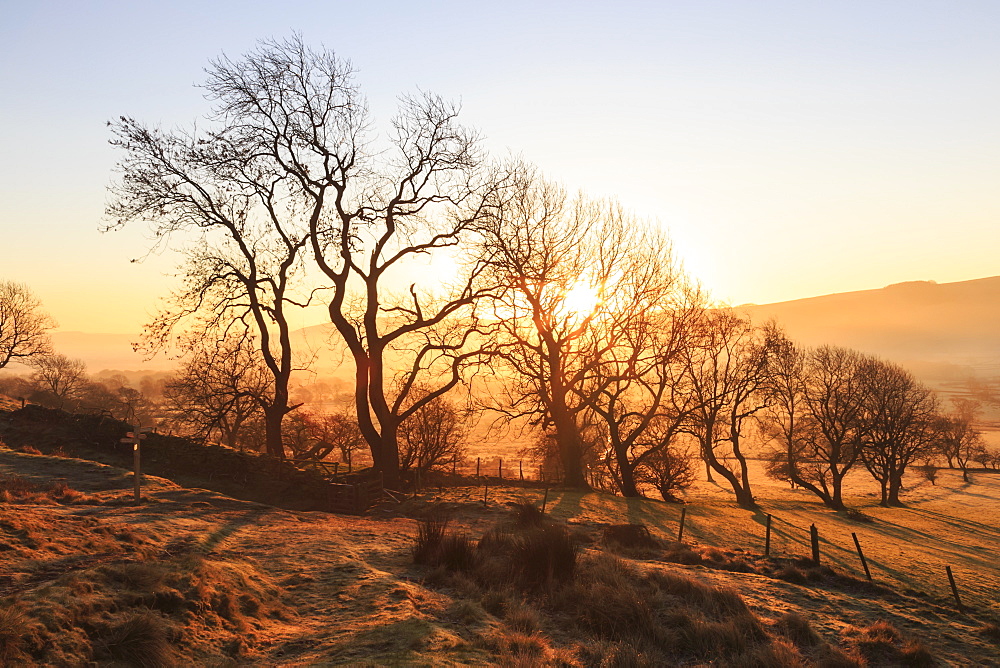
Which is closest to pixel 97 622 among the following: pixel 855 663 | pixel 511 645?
pixel 511 645

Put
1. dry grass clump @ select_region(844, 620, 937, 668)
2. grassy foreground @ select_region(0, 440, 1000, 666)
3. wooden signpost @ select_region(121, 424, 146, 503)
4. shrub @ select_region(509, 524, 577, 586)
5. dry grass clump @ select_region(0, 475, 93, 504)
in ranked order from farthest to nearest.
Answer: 1. wooden signpost @ select_region(121, 424, 146, 503)
2. dry grass clump @ select_region(0, 475, 93, 504)
3. shrub @ select_region(509, 524, 577, 586)
4. dry grass clump @ select_region(844, 620, 937, 668)
5. grassy foreground @ select_region(0, 440, 1000, 666)

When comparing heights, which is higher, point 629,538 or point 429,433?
point 429,433

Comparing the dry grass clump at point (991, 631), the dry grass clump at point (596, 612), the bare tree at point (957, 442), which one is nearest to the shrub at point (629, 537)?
the dry grass clump at point (596, 612)

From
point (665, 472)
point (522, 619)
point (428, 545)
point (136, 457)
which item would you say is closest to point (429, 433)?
point (665, 472)

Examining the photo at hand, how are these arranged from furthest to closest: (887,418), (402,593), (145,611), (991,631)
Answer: (887,418)
(991,631)
(402,593)
(145,611)

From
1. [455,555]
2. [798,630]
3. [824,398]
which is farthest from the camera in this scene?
[824,398]

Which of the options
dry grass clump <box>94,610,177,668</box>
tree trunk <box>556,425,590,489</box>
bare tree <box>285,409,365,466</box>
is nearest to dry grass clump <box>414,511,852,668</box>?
dry grass clump <box>94,610,177,668</box>

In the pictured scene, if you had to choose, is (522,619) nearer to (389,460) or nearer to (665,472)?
(389,460)

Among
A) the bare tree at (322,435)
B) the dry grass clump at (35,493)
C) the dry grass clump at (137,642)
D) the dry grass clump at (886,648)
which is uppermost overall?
the bare tree at (322,435)

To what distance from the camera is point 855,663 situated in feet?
32.3

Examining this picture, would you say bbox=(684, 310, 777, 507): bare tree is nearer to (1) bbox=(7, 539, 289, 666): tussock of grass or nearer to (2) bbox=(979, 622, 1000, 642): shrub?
(2) bbox=(979, 622, 1000, 642): shrub

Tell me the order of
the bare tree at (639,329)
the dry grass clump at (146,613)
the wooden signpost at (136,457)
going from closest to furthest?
the dry grass clump at (146,613), the wooden signpost at (136,457), the bare tree at (639,329)

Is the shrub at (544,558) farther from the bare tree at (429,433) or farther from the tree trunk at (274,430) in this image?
the bare tree at (429,433)

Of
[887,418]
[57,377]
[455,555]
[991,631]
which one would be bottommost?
[991,631]
